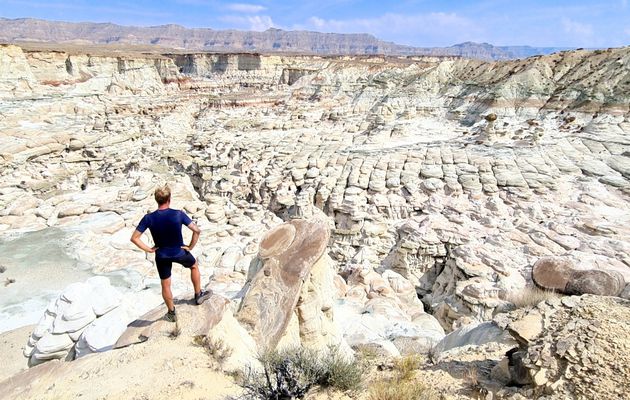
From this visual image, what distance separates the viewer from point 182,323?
3.44 m

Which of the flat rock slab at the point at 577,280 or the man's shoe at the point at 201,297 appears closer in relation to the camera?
the man's shoe at the point at 201,297

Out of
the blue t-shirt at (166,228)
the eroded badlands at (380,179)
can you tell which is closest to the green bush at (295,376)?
the blue t-shirt at (166,228)

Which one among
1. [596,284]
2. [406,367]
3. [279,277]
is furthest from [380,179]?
[406,367]

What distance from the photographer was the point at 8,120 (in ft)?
64.6

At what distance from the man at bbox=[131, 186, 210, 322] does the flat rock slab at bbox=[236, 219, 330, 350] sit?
32.4 inches

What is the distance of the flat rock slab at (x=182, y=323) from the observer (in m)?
3.38

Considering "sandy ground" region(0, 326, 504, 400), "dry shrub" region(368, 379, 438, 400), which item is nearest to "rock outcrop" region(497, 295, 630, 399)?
"sandy ground" region(0, 326, 504, 400)

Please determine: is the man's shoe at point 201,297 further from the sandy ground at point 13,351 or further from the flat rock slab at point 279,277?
the sandy ground at point 13,351

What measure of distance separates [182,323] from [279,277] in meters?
1.27

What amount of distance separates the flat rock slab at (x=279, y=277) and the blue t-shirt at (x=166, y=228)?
3.64 ft

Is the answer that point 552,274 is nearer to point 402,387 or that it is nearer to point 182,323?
point 402,387

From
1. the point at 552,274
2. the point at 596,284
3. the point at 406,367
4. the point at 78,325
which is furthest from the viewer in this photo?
the point at 552,274

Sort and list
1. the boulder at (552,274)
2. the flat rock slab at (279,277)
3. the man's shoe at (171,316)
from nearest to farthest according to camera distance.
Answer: the man's shoe at (171,316) → the flat rock slab at (279,277) → the boulder at (552,274)

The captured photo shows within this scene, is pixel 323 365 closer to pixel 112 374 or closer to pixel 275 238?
pixel 112 374
